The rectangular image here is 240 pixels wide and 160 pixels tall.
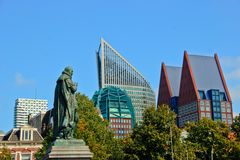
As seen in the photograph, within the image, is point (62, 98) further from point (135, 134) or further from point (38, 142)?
point (38, 142)

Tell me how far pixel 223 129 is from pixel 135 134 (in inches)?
559

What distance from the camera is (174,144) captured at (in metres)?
46.0

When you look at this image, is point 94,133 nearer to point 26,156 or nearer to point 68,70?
point 26,156

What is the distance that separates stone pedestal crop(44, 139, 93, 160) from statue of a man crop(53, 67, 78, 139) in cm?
56

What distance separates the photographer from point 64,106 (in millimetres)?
17484

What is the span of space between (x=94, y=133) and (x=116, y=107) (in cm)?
13781

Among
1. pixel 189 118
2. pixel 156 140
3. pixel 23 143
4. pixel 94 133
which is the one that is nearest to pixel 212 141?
pixel 156 140

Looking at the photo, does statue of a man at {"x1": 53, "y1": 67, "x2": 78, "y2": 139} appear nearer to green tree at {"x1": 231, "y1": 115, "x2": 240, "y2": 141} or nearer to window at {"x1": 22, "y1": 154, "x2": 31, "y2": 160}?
green tree at {"x1": 231, "y1": 115, "x2": 240, "y2": 141}

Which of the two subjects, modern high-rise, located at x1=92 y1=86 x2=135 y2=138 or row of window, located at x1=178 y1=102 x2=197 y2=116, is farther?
modern high-rise, located at x1=92 y1=86 x2=135 y2=138

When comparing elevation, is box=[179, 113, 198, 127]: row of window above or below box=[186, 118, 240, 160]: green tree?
above

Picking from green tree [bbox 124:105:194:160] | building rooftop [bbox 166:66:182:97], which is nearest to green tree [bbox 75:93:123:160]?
green tree [bbox 124:105:194:160]

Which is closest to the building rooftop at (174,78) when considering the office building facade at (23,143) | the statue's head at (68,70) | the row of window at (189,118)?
the row of window at (189,118)

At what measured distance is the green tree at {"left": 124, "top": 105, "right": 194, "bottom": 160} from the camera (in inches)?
1794

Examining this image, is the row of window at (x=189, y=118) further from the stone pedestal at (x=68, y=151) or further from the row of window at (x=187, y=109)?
the stone pedestal at (x=68, y=151)
